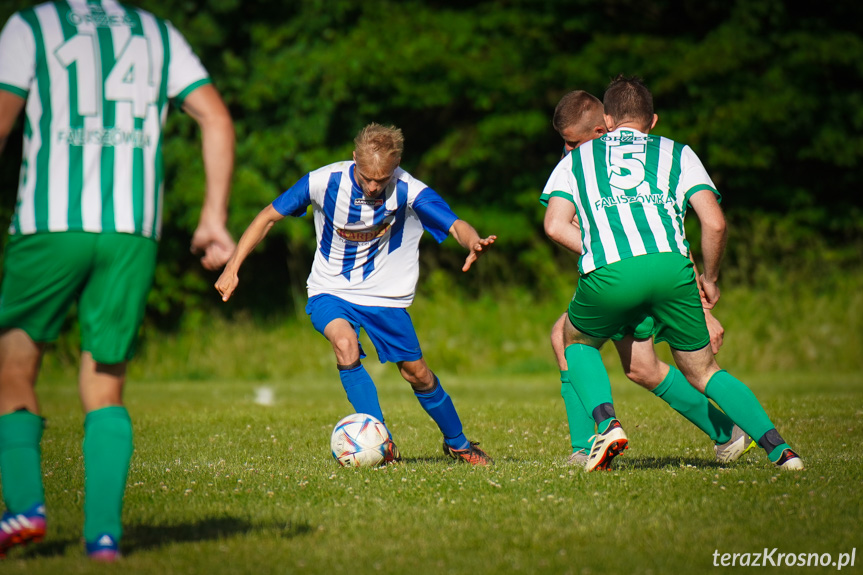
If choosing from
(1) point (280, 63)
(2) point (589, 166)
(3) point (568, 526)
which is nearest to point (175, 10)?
(1) point (280, 63)

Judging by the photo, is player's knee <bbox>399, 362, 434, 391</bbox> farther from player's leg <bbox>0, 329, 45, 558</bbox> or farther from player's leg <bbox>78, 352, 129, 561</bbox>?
player's leg <bbox>0, 329, 45, 558</bbox>

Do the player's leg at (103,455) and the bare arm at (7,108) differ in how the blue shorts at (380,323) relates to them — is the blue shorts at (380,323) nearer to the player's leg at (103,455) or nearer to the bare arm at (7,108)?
the player's leg at (103,455)

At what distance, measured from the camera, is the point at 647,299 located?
5.02 m

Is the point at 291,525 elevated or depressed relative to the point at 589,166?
depressed

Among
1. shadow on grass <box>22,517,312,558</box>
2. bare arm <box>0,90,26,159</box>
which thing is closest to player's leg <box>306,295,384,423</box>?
shadow on grass <box>22,517,312,558</box>

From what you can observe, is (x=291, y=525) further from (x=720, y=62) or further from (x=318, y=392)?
(x=720, y=62)

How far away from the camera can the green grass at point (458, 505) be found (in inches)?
146

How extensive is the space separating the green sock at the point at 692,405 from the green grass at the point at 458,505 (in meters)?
0.24

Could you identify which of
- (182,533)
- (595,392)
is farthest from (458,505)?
(182,533)

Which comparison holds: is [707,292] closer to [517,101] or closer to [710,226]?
[710,226]

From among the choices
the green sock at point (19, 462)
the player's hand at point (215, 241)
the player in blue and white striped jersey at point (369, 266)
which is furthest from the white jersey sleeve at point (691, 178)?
the green sock at point (19, 462)

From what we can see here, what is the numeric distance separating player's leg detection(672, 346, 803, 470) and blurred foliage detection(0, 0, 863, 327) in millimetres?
13427

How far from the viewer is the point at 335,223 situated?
20.9ft

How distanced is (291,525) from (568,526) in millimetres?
1258
